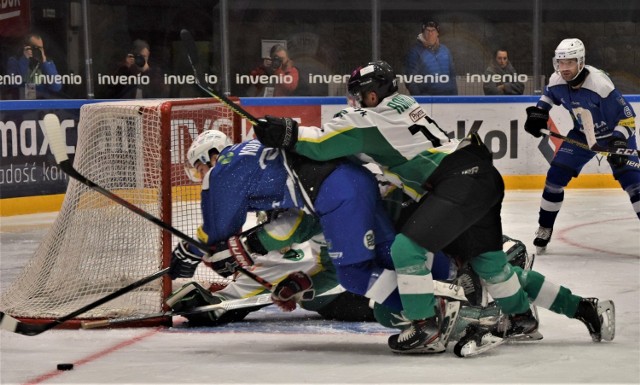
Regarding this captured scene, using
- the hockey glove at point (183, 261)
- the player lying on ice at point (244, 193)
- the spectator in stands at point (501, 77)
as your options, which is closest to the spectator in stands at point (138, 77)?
the spectator in stands at point (501, 77)

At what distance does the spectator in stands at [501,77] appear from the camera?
9.06 metres

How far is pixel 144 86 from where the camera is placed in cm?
889

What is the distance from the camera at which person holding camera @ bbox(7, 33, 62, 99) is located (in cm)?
834

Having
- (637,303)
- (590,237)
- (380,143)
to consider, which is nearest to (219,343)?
(380,143)

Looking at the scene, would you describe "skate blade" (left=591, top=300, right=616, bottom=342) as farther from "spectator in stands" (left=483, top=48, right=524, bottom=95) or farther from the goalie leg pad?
"spectator in stands" (left=483, top=48, right=524, bottom=95)

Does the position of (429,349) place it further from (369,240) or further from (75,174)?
(75,174)

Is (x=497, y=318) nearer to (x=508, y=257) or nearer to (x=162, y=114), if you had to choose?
(x=508, y=257)

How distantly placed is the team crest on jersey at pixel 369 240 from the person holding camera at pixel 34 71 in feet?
16.9

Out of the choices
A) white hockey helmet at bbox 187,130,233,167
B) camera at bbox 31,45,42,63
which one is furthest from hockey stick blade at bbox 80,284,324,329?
camera at bbox 31,45,42,63

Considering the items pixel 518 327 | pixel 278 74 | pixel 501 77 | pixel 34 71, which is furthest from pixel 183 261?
pixel 501 77

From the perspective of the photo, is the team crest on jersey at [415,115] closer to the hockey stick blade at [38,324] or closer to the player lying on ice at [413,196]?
the player lying on ice at [413,196]

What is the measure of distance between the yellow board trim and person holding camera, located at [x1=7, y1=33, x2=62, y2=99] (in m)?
0.81

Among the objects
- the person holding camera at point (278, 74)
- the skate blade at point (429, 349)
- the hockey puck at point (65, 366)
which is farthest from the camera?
the person holding camera at point (278, 74)

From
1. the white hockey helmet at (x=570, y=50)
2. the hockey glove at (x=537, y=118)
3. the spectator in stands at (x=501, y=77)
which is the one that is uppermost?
the spectator in stands at (x=501, y=77)
